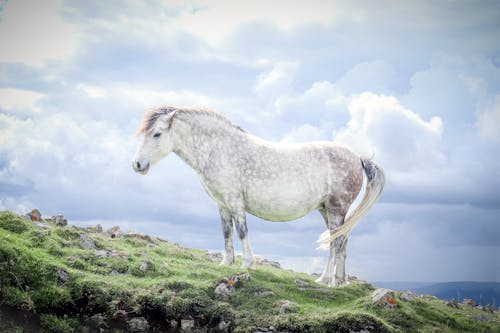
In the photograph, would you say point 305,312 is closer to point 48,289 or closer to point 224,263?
point 224,263

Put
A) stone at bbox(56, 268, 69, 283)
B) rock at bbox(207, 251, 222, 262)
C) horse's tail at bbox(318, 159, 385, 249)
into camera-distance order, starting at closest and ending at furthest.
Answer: stone at bbox(56, 268, 69, 283)
horse's tail at bbox(318, 159, 385, 249)
rock at bbox(207, 251, 222, 262)

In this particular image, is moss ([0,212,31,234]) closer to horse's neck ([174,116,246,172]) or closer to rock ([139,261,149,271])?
rock ([139,261,149,271])

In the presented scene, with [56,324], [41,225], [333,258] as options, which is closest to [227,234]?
[333,258]

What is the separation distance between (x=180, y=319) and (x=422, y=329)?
5.31 metres

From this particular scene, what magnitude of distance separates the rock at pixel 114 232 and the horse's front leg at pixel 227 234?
4.88m

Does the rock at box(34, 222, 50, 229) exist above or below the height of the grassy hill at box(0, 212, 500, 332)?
above

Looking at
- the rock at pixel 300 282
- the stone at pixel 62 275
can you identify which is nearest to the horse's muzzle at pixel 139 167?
the stone at pixel 62 275

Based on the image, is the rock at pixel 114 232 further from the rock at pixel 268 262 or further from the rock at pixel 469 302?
the rock at pixel 469 302

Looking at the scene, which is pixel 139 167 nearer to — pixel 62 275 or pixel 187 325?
pixel 62 275

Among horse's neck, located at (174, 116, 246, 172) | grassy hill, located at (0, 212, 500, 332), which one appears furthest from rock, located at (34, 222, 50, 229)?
horse's neck, located at (174, 116, 246, 172)

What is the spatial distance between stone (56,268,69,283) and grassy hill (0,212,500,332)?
0.02 m

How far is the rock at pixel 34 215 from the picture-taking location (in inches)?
605

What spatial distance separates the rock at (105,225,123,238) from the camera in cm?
1702

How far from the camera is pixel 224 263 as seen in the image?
45.7 feet
